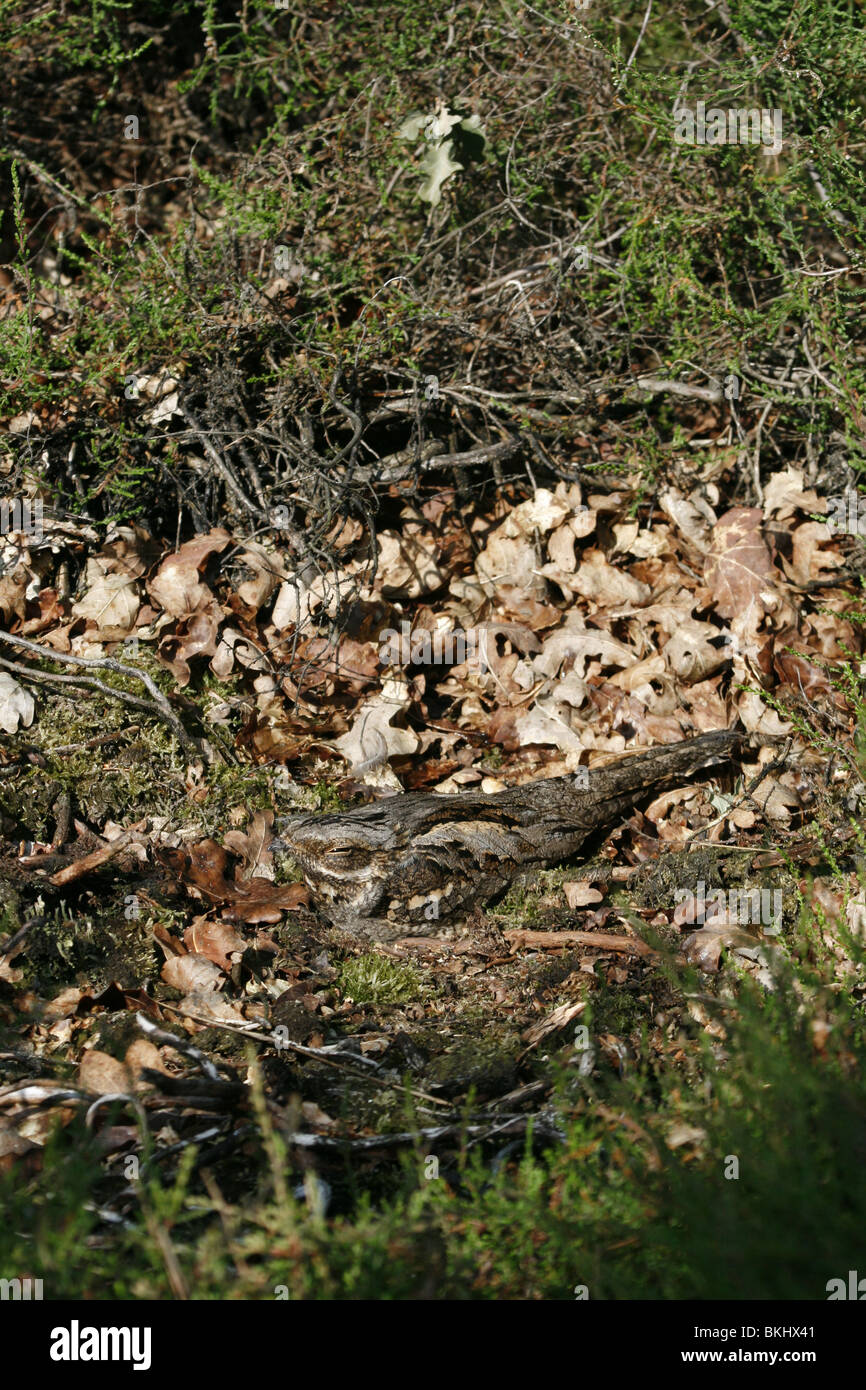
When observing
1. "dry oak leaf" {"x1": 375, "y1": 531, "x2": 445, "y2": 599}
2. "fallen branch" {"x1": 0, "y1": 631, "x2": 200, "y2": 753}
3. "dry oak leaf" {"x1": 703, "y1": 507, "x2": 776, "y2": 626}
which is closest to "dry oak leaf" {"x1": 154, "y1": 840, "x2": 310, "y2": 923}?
"fallen branch" {"x1": 0, "y1": 631, "x2": 200, "y2": 753}

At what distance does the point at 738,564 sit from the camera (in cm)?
546

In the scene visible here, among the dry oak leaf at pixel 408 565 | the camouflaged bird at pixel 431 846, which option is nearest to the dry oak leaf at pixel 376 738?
the camouflaged bird at pixel 431 846

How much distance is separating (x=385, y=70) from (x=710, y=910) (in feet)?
16.3

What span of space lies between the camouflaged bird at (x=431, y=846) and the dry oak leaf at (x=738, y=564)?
125 cm

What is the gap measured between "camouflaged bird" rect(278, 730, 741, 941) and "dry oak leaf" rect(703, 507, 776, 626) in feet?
4.11

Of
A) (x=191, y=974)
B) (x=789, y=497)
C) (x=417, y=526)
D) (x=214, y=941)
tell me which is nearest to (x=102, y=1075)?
(x=191, y=974)

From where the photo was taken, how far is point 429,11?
6145mm

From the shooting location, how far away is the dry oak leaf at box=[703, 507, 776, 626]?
17.7 feet

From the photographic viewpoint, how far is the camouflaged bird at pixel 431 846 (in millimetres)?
4402

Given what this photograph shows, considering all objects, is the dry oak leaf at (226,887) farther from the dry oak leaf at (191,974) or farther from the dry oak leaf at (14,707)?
the dry oak leaf at (14,707)

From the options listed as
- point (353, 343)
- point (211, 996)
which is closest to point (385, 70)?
point (353, 343)

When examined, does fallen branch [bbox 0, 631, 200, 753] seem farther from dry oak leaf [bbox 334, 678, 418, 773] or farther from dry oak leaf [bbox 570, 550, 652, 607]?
dry oak leaf [bbox 570, 550, 652, 607]

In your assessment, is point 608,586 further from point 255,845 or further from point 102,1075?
point 102,1075

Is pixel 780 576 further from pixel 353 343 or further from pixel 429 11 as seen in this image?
pixel 429 11
